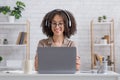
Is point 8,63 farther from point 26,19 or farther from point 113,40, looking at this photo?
point 113,40

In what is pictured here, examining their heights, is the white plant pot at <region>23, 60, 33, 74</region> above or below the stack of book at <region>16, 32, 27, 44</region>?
below

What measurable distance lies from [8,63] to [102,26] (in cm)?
166

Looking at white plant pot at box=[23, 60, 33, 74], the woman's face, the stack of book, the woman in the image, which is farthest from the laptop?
the stack of book

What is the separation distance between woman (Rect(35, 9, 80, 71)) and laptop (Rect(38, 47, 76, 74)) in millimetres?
414

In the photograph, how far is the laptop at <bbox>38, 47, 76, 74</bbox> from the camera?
183 centimetres

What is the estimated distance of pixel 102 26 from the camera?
4707mm

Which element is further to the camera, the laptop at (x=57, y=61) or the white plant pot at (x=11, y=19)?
the white plant pot at (x=11, y=19)

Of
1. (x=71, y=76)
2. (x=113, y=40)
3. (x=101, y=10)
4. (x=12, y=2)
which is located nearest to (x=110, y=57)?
(x=113, y=40)

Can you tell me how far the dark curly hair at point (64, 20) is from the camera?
2369 mm

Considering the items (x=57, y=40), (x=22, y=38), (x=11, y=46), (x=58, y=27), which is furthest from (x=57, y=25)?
(x=11, y=46)

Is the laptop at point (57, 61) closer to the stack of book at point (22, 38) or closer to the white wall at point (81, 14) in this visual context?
the stack of book at point (22, 38)

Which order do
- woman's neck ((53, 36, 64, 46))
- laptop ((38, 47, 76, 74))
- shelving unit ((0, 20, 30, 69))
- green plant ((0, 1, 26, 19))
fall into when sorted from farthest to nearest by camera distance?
shelving unit ((0, 20, 30, 69)) < green plant ((0, 1, 26, 19)) < woman's neck ((53, 36, 64, 46)) < laptop ((38, 47, 76, 74))

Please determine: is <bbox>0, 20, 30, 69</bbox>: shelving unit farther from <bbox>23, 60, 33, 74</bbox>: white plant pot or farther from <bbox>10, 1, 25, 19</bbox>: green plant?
<bbox>23, 60, 33, 74</bbox>: white plant pot

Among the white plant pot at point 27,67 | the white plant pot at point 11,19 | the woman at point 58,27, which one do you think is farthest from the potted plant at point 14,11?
the white plant pot at point 27,67
